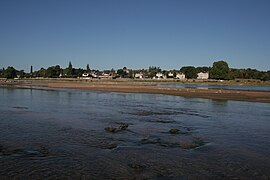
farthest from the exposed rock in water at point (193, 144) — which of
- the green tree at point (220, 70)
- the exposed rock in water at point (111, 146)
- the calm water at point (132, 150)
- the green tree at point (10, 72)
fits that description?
the green tree at point (10, 72)

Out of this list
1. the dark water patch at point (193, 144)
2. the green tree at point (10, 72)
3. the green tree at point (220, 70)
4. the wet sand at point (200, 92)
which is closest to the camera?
the dark water patch at point (193, 144)

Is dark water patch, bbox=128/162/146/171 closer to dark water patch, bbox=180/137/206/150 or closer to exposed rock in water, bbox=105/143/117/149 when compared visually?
exposed rock in water, bbox=105/143/117/149

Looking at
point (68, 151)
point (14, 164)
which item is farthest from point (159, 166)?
point (14, 164)

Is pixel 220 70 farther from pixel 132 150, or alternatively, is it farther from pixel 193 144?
pixel 132 150

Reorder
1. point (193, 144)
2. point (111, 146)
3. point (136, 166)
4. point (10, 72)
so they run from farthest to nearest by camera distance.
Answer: point (10, 72)
point (193, 144)
point (111, 146)
point (136, 166)

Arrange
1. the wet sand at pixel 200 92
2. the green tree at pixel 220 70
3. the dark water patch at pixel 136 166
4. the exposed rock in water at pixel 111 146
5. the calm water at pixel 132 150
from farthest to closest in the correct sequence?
the green tree at pixel 220 70 < the wet sand at pixel 200 92 < the exposed rock in water at pixel 111 146 < the dark water patch at pixel 136 166 < the calm water at pixel 132 150

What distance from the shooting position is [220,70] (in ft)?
547

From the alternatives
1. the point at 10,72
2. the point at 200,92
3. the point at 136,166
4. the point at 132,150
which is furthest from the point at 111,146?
the point at 10,72

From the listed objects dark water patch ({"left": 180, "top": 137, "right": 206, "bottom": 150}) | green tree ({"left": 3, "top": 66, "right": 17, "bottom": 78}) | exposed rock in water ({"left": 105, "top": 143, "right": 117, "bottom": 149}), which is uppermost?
green tree ({"left": 3, "top": 66, "right": 17, "bottom": 78})

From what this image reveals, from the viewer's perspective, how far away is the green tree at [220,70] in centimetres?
16562

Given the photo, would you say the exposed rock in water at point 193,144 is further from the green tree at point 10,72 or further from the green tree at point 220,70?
the green tree at point 10,72

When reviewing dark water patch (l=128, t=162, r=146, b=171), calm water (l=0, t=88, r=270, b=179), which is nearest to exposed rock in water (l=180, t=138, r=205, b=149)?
calm water (l=0, t=88, r=270, b=179)

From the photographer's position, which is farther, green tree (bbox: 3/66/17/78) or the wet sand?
green tree (bbox: 3/66/17/78)

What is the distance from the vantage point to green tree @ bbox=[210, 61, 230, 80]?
16562 cm
